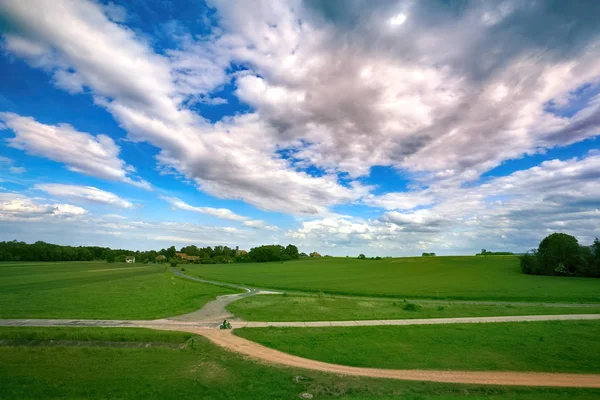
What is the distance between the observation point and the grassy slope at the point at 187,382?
13.0 meters

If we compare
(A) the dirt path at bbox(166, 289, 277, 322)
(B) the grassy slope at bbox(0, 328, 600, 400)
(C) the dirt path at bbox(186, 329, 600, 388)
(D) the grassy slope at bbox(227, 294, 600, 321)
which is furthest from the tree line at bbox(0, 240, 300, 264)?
(C) the dirt path at bbox(186, 329, 600, 388)

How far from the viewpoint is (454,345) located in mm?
19594

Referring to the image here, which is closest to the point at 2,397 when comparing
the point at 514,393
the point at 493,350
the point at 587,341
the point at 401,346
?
the point at 401,346

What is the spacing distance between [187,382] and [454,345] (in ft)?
53.0

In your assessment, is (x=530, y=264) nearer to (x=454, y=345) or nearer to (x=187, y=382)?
(x=454, y=345)

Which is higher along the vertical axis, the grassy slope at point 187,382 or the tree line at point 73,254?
the tree line at point 73,254

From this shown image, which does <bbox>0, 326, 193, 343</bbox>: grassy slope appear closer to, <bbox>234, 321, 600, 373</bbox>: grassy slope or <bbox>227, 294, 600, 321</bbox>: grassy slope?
<bbox>234, 321, 600, 373</bbox>: grassy slope

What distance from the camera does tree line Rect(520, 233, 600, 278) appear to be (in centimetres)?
7062

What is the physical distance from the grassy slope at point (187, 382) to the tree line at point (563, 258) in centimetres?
7819

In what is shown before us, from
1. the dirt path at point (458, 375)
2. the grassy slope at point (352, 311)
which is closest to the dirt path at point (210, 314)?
the grassy slope at point (352, 311)

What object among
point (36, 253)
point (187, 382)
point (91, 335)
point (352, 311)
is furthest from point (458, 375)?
point (36, 253)

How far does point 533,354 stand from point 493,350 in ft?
6.76

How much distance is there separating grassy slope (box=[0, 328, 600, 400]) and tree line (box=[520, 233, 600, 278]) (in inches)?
3078

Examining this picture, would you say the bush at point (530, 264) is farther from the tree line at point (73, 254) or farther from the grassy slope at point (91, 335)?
the tree line at point (73, 254)
